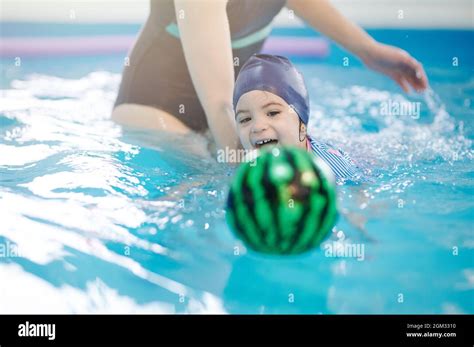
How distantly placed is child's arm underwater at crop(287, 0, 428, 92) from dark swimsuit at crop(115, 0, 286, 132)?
179 mm

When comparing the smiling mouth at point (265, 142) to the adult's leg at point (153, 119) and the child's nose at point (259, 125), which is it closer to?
the child's nose at point (259, 125)

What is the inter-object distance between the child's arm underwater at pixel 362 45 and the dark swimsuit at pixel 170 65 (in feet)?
0.59

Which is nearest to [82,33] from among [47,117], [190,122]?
[47,117]

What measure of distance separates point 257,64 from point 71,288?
4.19 ft

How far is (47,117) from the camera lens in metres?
4.42

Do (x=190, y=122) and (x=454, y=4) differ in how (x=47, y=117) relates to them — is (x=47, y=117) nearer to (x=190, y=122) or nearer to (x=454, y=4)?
(x=190, y=122)

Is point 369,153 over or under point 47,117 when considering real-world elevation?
under

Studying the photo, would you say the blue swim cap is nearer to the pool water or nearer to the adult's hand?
the pool water

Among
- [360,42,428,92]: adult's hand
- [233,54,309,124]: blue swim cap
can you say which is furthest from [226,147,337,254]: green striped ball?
[360,42,428,92]: adult's hand

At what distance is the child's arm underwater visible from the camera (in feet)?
11.2

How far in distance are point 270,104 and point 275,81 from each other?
11 centimetres

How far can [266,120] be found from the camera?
289cm
